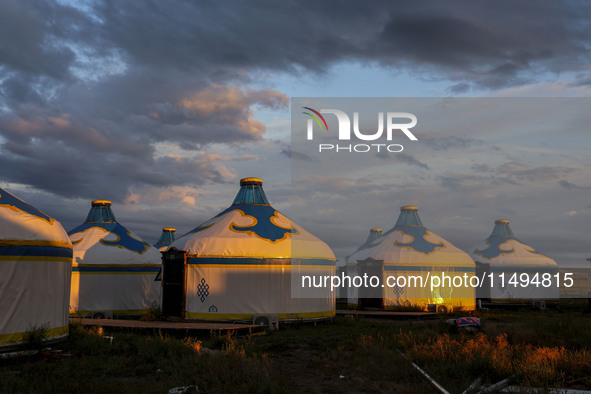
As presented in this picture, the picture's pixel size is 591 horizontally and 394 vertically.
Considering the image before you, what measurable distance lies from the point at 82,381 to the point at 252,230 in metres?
9.56

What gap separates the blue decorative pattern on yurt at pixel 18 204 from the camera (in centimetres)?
1201

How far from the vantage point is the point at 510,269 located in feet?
109

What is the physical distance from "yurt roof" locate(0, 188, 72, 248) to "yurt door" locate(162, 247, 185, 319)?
211 inches

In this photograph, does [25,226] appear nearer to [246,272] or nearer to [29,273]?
[29,273]

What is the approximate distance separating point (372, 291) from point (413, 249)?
2664 mm

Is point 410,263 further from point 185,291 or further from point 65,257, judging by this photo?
point 65,257

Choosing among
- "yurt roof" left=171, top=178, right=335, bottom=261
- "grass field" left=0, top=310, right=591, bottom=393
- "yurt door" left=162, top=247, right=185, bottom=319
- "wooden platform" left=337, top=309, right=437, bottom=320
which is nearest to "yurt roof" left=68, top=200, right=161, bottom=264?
"yurt door" left=162, top=247, right=185, bottom=319

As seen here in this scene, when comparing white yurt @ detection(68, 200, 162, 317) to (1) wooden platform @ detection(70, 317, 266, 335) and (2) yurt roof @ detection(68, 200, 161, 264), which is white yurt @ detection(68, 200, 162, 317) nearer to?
(2) yurt roof @ detection(68, 200, 161, 264)

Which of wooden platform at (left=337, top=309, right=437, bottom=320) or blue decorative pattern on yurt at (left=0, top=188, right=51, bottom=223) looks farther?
wooden platform at (left=337, top=309, right=437, bottom=320)

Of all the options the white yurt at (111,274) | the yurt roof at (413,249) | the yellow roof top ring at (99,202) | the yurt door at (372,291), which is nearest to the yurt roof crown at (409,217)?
the yurt roof at (413,249)

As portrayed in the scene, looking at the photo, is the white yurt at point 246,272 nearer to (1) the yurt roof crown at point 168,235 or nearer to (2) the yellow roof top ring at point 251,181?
(2) the yellow roof top ring at point 251,181

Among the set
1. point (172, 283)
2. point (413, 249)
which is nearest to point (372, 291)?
point (413, 249)

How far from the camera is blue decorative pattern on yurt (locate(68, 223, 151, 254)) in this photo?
2159cm

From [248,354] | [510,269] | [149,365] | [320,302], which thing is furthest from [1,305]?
[510,269]
